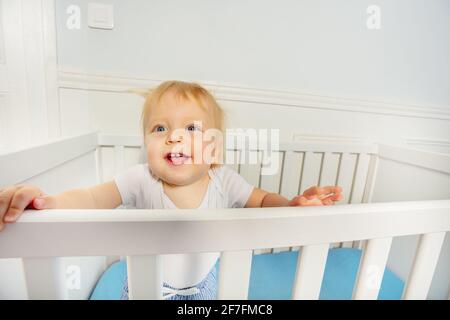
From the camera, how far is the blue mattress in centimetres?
73

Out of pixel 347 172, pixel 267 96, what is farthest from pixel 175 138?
pixel 347 172

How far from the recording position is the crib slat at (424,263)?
0.35m

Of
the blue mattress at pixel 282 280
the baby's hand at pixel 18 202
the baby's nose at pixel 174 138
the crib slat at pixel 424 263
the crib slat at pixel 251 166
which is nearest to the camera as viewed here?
the baby's hand at pixel 18 202

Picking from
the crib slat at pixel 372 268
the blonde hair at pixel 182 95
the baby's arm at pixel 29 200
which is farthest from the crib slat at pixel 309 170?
the baby's arm at pixel 29 200

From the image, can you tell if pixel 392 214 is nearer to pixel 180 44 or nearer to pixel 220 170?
pixel 220 170

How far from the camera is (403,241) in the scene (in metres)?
0.92

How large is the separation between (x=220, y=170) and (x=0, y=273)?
19.4 inches

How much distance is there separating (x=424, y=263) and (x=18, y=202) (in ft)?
1.75

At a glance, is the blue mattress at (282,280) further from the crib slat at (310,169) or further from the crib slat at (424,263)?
the crib slat at (424,263)

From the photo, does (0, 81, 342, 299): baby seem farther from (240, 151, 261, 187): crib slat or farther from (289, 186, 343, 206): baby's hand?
(240, 151, 261, 187): crib slat

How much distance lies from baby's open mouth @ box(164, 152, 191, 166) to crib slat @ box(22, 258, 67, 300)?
28cm

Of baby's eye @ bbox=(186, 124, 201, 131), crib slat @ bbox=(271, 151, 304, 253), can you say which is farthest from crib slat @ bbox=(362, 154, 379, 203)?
baby's eye @ bbox=(186, 124, 201, 131)

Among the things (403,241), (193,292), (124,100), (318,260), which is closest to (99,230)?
(318,260)

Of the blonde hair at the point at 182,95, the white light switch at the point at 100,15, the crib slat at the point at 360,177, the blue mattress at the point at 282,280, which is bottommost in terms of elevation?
the blue mattress at the point at 282,280
